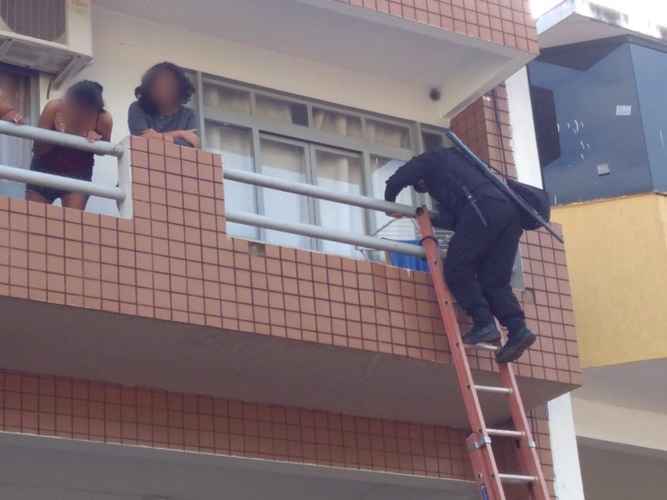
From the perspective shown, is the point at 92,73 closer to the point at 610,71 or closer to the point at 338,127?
the point at 338,127

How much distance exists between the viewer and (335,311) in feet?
30.0

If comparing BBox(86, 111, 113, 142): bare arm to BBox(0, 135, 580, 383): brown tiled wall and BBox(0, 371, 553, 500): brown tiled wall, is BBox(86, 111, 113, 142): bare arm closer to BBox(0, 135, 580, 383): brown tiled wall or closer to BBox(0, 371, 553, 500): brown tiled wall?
BBox(0, 135, 580, 383): brown tiled wall

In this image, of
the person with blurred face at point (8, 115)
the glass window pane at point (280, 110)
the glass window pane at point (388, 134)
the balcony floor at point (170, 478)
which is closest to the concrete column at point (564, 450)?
the balcony floor at point (170, 478)

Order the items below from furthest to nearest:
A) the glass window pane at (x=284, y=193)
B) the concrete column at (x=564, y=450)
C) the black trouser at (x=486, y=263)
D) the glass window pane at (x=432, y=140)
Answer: the glass window pane at (x=432, y=140) → the glass window pane at (x=284, y=193) → the concrete column at (x=564, y=450) → the black trouser at (x=486, y=263)

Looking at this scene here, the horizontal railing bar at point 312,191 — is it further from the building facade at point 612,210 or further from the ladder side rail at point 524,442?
the building facade at point 612,210

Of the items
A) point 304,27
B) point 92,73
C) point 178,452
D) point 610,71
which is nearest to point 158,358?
point 178,452

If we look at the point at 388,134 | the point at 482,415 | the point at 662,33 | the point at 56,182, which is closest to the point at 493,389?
the point at 482,415

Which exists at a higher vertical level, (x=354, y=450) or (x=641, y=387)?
(x=641, y=387)

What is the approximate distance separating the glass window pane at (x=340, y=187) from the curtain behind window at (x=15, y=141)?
2029 millimetres

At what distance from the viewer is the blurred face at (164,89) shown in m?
9.72

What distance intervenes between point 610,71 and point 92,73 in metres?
4.16

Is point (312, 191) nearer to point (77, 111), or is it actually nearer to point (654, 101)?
point (77, 111)

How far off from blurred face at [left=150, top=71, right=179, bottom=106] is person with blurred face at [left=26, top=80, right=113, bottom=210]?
44cm

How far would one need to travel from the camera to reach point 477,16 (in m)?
11.0
